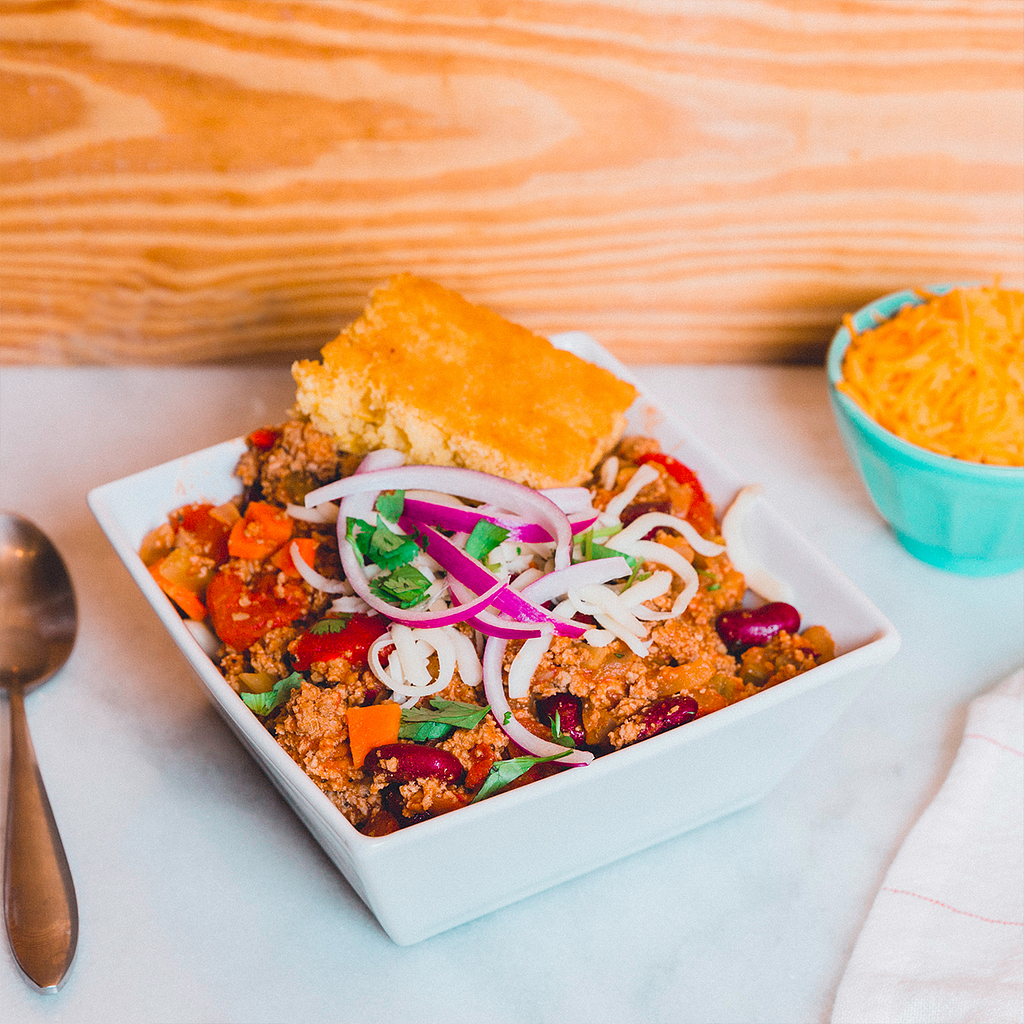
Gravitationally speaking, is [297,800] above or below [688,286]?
below

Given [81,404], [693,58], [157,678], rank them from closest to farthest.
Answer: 1. [157,678]
2. [693,58]
3. [81,404]

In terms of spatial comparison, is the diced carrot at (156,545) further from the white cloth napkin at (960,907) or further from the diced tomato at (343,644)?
the white cloth napkin at (960,907)

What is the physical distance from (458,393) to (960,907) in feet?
3.57

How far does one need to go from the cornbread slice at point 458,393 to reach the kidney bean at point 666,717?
424 mm

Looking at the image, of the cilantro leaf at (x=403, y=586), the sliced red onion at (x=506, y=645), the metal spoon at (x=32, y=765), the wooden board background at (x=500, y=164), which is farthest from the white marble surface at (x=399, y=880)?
the wooden board background at (x=500, y=164)

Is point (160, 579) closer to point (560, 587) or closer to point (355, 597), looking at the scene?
point (355, 597)

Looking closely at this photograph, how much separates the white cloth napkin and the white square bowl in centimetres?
24

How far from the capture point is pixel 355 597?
1.46m

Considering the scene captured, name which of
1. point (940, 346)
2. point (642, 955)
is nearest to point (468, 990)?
point (642, 955)

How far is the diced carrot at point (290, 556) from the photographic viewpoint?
59.2 inches

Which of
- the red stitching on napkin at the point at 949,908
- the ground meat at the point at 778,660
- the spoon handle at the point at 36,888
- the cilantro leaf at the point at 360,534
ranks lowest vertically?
the red stitching on napkin at the point at 949,908

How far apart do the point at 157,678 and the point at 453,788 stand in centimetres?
75

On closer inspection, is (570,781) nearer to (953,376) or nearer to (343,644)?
(343,644)

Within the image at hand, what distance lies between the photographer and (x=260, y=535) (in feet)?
5.13
